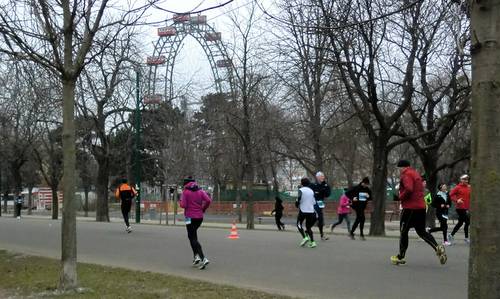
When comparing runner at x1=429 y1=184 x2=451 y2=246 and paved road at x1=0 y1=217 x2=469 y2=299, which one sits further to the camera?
runner at x1=429 y1=184 x2=451 y2=246

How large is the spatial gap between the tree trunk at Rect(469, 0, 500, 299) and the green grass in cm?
413

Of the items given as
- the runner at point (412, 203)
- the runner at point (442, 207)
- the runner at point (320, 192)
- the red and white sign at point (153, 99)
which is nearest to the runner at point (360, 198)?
the runner at point (320, 192)

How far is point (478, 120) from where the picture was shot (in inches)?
162

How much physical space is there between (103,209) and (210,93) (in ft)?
33.9

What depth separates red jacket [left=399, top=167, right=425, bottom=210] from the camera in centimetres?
996

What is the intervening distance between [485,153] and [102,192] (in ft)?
103

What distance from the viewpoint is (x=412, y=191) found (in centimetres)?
998

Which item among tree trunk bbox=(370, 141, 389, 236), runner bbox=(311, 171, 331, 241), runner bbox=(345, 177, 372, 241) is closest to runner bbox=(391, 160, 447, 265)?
runner bbox=(311, 171, 331, 241)

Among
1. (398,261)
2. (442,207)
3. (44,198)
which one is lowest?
(44,198)

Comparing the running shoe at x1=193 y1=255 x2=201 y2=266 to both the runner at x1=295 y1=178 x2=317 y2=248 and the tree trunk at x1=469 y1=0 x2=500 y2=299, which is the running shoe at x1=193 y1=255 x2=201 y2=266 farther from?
the tree trunk at x1=469 y1=0 x2=500 y2=299

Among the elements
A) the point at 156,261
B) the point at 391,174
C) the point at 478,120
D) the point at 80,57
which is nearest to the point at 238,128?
the point at 156,261

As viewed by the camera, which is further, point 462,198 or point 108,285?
point 462,198

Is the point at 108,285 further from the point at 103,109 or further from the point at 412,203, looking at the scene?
the point at 103,109

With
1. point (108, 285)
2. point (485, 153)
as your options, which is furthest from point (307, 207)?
point (485, 153)
